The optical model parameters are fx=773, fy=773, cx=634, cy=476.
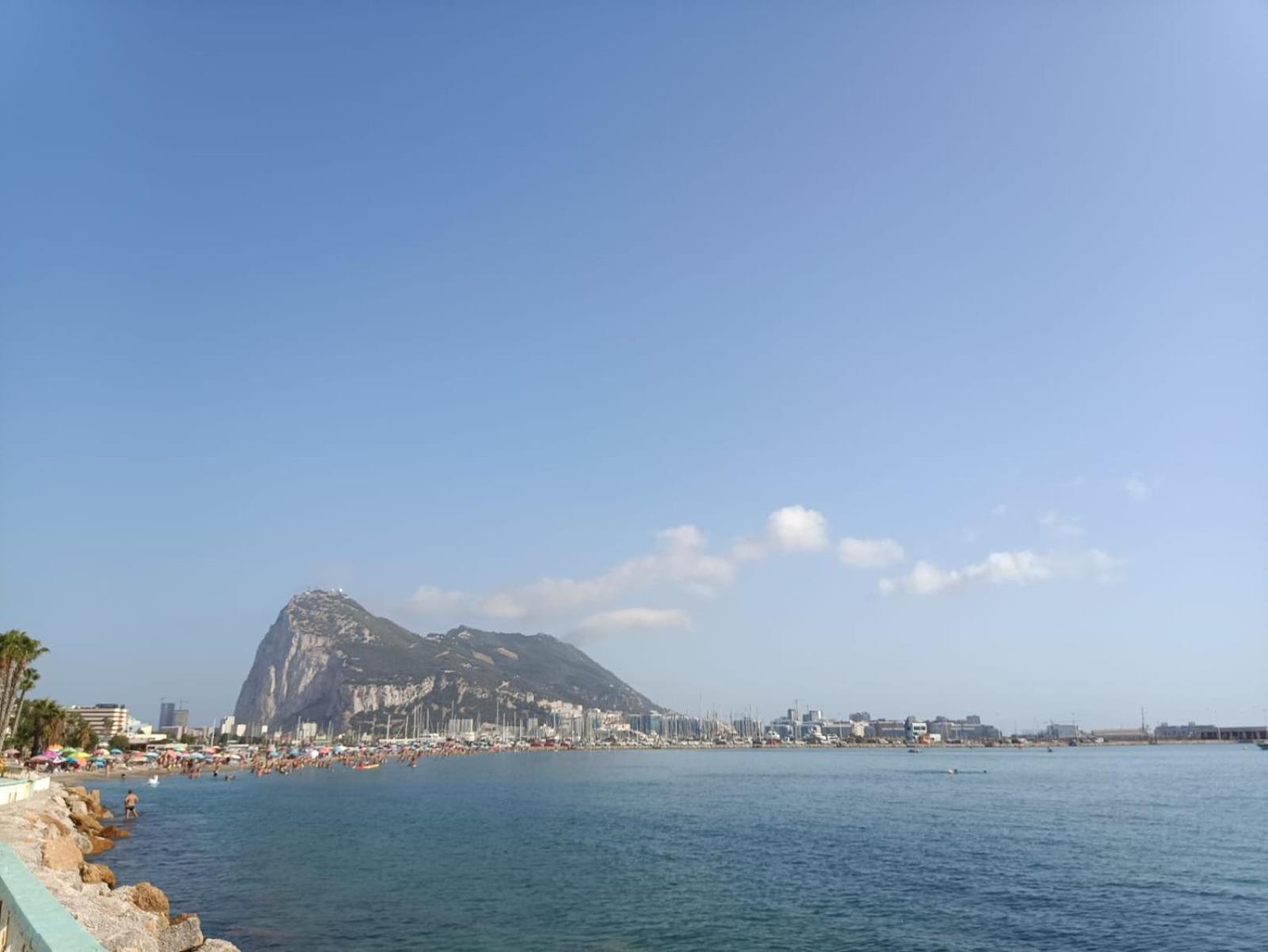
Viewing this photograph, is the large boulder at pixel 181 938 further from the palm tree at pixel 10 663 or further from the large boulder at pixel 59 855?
→ the palm tree at pixel 10 663

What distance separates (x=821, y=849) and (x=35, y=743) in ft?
304

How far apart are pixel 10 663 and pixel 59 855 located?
46.4 metres

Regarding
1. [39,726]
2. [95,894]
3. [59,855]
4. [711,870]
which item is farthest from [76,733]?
[95,894]

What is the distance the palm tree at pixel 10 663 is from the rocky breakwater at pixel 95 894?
27.3m

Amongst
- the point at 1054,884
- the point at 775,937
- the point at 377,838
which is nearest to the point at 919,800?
the point at 1054,884

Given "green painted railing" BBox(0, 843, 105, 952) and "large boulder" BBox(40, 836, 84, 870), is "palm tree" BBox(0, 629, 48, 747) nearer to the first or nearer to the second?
"large boulder" BBox(40, 836, 84, 870)

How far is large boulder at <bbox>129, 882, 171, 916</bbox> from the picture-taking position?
23.2 metres

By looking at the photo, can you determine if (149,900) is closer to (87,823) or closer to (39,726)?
(87,823)

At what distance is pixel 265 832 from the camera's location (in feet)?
174

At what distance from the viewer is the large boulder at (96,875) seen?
2615 centimetres

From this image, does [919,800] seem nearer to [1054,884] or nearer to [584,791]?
[584,791]

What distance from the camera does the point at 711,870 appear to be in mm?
39031

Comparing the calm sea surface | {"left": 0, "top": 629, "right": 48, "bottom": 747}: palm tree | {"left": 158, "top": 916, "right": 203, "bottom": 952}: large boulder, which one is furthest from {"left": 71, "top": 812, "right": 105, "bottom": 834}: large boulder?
{"left": 158, "top": 916, "right": 203, "bottom": 952}: large boulder

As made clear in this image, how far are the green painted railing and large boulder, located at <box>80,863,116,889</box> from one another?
21794 mm
